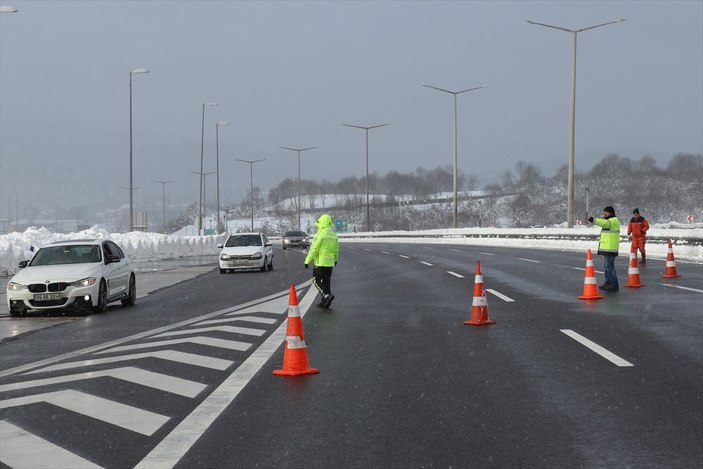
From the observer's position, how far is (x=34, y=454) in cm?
586

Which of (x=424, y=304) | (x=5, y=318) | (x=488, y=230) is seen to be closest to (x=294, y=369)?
(x=424, y=304)

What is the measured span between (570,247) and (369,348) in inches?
1292

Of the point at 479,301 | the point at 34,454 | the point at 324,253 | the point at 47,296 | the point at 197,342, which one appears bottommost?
the point at 197,342

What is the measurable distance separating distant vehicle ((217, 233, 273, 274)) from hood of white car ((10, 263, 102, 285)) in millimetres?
12862

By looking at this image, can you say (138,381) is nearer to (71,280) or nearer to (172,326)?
(172,326)

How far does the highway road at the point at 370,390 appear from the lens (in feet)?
19.0

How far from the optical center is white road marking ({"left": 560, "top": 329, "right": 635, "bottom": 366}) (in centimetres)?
926

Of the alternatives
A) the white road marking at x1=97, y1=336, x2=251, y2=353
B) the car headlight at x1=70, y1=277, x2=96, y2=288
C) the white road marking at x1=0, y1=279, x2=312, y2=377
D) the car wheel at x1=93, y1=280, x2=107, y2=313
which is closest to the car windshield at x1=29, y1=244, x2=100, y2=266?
the car wheel at x1=93, y1=280, x2=107, y2=313

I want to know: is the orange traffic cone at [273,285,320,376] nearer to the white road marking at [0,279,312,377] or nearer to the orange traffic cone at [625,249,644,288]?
the white road marking at [0,279,312,377]

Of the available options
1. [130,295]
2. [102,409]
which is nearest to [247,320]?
[130,295]

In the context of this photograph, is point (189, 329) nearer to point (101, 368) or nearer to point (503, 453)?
point (101, 368)

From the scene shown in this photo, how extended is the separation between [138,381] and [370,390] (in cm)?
236

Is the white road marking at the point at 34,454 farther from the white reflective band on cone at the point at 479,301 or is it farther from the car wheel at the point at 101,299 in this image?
the car wheel at the point at 101,299

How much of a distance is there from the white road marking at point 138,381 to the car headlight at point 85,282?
22.9 feet
